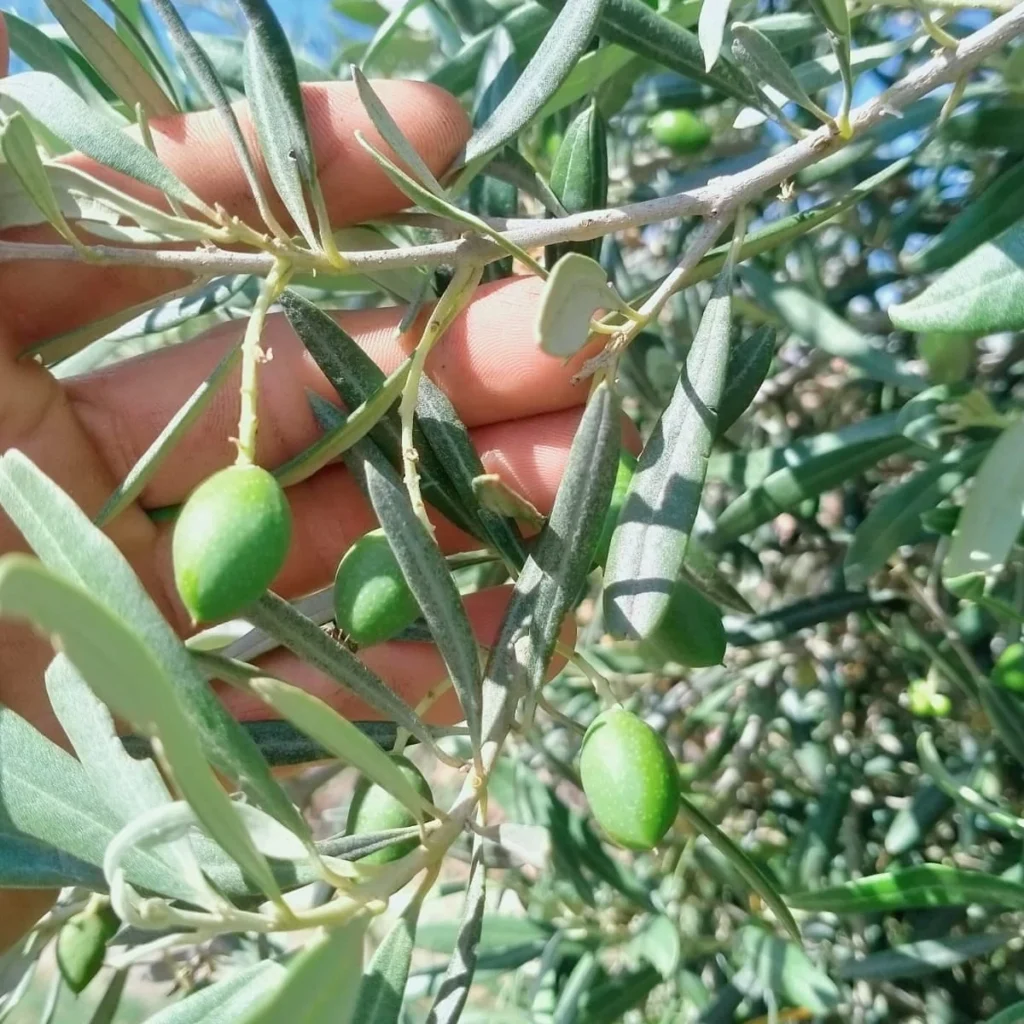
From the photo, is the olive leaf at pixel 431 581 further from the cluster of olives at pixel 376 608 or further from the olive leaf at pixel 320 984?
the olive leaf at pixel 320 984

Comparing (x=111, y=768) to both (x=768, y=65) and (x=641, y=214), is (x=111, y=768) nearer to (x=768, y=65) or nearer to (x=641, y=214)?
(x=641, y=214)

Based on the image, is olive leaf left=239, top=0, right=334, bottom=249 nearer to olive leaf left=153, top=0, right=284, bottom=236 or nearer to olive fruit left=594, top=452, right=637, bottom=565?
olive leaf left=153, top=0, right=284, bottom=236

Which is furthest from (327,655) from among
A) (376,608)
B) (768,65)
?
(768,65)

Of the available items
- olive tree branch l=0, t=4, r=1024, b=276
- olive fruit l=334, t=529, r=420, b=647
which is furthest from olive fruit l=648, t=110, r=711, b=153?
olive fruit l=334, t=529, r=420, b=647

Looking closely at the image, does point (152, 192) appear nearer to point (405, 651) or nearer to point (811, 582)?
point (405, 651)

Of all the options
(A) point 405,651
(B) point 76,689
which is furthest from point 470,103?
(B) point 76,689

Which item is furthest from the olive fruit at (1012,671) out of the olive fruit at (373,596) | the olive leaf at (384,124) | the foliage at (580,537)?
the olive leaf at (384,124)
